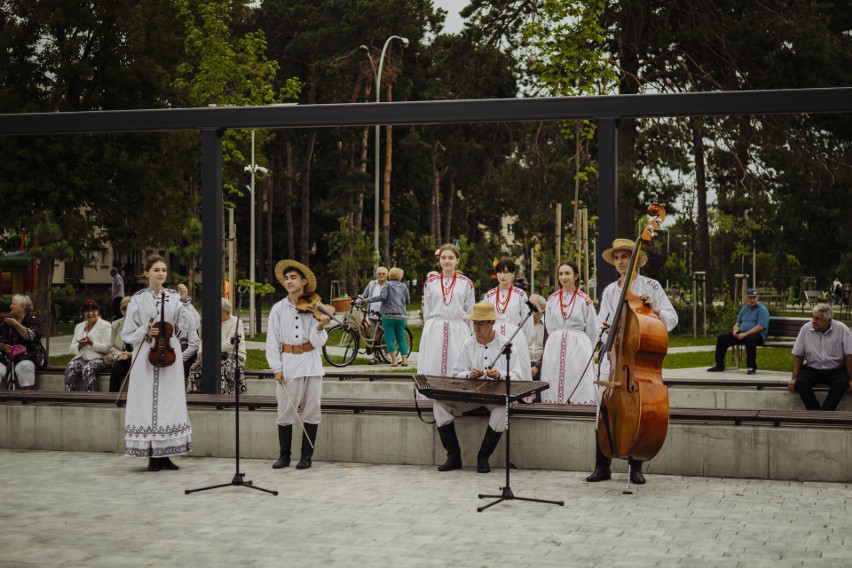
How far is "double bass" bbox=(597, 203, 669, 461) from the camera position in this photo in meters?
8.16

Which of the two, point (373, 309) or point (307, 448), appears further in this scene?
point (373, 309)

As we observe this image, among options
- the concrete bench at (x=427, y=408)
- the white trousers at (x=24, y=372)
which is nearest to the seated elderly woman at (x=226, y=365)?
the concrete bench at (x=427, y=408)

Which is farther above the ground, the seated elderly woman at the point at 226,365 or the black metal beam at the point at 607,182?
the black metal beam at the point at 607,182

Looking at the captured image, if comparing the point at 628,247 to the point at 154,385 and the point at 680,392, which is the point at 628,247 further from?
the point at 154,385

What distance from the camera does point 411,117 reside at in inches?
421

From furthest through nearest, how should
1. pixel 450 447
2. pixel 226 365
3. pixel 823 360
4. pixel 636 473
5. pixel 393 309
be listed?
pixel 393 309 < pixel 226 365 < pixel 823 360 < pixel 450 447 < pixel 636 473

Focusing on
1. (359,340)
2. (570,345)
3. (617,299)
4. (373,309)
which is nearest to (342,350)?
(373,309)

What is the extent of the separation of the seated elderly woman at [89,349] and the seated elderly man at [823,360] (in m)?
7.63

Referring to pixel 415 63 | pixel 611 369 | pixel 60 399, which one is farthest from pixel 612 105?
pixel 415 63

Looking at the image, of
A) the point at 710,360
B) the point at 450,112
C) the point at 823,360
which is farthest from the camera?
the point at 710,360

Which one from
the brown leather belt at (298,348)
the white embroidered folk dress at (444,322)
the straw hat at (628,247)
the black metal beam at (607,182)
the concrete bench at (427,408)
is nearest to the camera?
the straw hat at (628,247)

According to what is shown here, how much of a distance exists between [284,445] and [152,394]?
1.25 meters

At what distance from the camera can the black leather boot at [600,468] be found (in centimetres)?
933

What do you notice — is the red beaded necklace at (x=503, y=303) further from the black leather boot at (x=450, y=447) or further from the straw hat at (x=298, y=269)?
the straw hat at (x=298, y=269)
